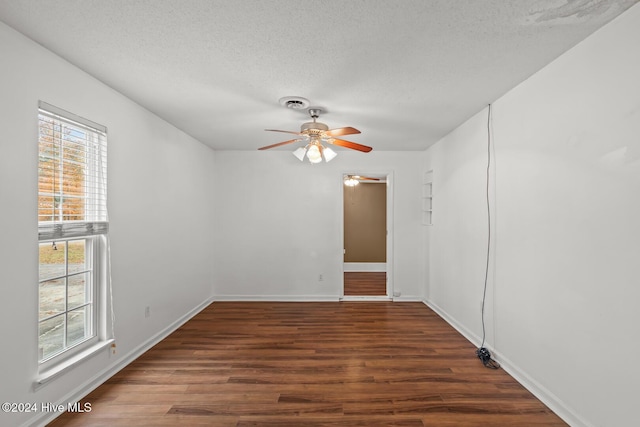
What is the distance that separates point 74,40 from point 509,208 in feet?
11.2

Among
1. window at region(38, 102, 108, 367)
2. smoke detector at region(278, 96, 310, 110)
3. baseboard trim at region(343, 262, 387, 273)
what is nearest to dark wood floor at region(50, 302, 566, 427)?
window at region(38, 102, 108, 367)

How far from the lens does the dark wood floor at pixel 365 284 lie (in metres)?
5.31

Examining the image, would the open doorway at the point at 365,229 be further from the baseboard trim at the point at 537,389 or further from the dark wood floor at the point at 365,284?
the baseboard trim at the point at 537,389

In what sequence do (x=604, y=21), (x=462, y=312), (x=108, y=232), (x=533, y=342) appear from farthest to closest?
(x=462, y=312) < (x=108, y=232) < (x=533, y=342) < (x=604, y=21)

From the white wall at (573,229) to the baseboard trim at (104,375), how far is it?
11.1ft

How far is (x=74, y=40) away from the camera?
1.82 m

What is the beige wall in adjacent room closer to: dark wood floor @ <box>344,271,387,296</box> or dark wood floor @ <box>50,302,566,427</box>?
dark wood floor @ <box>344,271,387,296</box>

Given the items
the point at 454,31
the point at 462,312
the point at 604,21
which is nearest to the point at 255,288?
the point at 462,312

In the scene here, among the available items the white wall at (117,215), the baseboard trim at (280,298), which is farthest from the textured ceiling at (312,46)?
the baseboard trim at (280,298)

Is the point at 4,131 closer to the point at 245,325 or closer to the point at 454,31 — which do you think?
the point at 454,31

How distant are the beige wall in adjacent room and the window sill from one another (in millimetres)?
5519

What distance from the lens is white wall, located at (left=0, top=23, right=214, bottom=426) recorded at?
1.70 metres

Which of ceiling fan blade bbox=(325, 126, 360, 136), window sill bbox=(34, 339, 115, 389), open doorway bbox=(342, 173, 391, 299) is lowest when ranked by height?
window sill bbox=(34, 339, 115, 389)

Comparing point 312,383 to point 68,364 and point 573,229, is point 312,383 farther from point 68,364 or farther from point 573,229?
point 573,229
